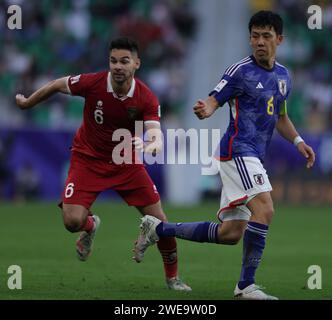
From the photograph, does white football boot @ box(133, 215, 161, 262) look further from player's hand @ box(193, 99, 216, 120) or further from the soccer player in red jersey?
player's hand @ box(193, 99, 216, 120)

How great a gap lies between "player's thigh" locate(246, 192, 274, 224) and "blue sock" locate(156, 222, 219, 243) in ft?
1.56

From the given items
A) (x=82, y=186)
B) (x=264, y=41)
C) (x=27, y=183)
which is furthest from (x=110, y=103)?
(x=27, y=183)

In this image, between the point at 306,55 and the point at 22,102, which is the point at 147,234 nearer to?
the point at 22,102

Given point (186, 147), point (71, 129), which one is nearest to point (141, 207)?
point (186, 147)

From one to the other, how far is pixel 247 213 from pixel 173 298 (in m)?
1.09

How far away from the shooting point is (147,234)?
32.1 ft

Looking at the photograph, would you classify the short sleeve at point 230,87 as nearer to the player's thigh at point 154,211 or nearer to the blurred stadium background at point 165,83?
the player's thigh at point 154,211

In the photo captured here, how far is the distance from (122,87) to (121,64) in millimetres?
252

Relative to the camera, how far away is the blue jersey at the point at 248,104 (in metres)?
9.25

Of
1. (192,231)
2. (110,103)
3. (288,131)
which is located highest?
(110,103)

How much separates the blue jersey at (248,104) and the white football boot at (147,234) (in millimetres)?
976

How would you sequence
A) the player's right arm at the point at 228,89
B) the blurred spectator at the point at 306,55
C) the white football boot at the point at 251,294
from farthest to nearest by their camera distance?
1. the blurred spectator at the point at 306,55
2. the player's right arm at the point at 228,89
3. the white football boot at the point at 251,294

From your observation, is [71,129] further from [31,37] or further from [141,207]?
[141,207]

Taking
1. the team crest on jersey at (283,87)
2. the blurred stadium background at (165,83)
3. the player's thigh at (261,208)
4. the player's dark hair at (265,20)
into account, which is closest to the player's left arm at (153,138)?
the player's thigh at (261,208)
